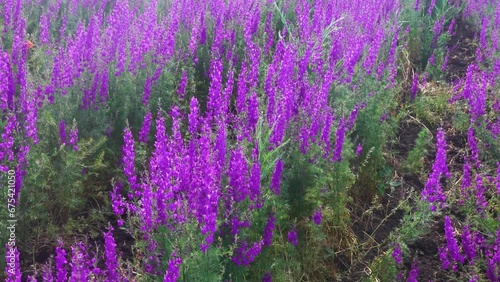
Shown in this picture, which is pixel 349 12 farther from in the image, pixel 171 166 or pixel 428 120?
pixel 171 166

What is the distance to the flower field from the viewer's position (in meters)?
2.43

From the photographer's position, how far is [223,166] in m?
2.67

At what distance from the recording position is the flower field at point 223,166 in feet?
7.98

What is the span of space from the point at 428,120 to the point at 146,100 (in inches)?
120

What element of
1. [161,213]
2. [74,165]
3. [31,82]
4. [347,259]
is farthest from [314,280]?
[31,82]

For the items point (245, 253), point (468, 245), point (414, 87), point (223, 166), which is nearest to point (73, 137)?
point (223, 166)

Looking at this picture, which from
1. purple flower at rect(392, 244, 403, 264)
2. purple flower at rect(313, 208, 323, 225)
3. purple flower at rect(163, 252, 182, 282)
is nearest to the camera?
purple flower at rect(163, 252, 182, 282)

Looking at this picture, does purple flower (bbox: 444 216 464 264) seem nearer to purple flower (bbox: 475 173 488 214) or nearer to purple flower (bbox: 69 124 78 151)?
purple flower (bbox: 475 173 488 214)

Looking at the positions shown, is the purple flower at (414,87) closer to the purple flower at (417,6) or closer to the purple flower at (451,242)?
Result: the purple flower at (417,6)

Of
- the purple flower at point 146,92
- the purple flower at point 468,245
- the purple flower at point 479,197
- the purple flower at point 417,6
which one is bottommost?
the purple flower at point 468,245

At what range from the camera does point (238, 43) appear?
202 inches

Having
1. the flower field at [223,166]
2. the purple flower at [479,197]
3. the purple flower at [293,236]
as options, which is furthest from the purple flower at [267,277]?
the purple flower at [479,197]

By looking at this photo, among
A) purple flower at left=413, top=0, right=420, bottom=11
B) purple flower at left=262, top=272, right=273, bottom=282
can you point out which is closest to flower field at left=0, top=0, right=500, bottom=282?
purple flower at left=262, top=272, right=273, bottom=282

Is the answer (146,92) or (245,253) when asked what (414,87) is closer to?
(146,92)
